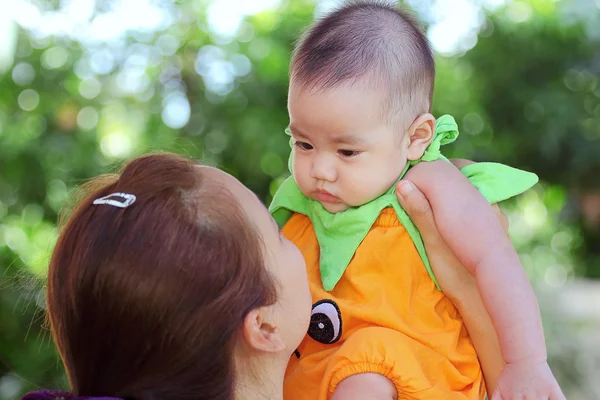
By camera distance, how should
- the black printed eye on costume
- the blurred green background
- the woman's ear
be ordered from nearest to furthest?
the woman's ear, the black printed eye on costume, the blurred green background

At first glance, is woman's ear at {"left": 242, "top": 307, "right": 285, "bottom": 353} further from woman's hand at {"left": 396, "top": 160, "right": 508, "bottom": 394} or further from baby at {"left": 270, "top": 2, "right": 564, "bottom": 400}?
woman's hand at {"left": 396, "top": 160, "right": 508, "bottom": 394}

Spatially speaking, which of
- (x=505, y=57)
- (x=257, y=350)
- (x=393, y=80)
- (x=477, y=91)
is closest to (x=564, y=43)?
(x=505, y=57)

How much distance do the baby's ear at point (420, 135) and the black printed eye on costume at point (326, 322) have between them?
1.37 feet

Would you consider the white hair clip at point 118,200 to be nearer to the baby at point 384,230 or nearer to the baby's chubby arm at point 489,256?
the baby at point 384,230

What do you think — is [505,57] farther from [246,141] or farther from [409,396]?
[409,396]

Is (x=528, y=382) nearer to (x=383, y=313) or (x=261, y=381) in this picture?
(x=383, y=313)

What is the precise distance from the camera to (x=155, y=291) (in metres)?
1.60

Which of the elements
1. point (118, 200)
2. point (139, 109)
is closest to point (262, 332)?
point (118, 200)

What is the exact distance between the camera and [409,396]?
1.96 m

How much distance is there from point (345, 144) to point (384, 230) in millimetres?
231

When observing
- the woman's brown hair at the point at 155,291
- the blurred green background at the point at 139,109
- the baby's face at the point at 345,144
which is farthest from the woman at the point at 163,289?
the blurred green background at the point at 139,109

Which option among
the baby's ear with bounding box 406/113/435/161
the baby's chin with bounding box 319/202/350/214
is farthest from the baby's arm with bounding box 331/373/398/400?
the baby's ear with bounding box 406/113/435/161

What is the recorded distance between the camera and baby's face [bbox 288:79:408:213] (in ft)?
6.73

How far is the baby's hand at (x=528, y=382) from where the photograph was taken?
6.22 feet
